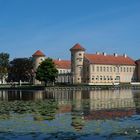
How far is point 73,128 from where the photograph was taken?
19281 millimetres

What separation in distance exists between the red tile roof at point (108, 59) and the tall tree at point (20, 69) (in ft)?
58.7

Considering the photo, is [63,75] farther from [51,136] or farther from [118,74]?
[51,136]

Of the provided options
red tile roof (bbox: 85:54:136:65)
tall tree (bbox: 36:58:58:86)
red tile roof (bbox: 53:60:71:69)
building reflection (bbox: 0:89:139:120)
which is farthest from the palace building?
building reflection (bbox: 0:89:139:120)

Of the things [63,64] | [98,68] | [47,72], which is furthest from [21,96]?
[63,64]

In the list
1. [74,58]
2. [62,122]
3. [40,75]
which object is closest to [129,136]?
[62,122]

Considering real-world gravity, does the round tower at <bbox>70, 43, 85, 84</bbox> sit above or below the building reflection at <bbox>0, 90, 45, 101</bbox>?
above

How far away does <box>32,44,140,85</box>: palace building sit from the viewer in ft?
431

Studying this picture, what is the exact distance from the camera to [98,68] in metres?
134

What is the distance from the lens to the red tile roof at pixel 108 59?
5240 inches

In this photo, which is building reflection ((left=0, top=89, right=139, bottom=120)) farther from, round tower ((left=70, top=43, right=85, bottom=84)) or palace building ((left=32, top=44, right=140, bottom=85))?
round tower ((left=70, top=43, right=85, bottom=84))

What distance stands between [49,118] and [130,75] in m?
119

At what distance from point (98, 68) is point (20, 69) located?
24.0 meters

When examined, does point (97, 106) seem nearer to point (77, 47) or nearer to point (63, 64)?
point (77, 47)

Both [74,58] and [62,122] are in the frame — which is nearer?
[62,122]
